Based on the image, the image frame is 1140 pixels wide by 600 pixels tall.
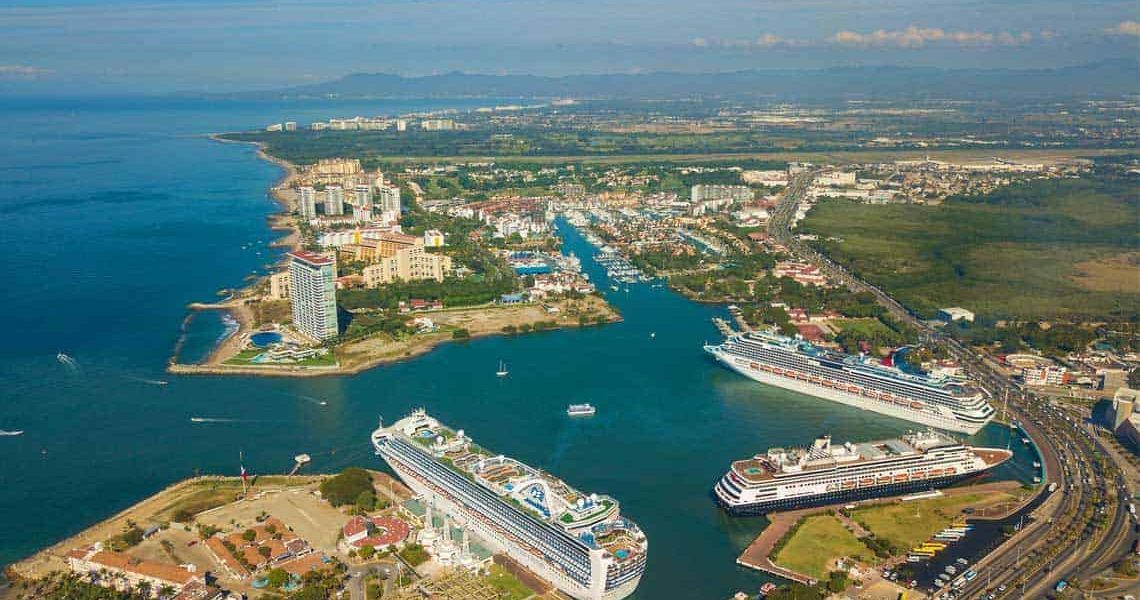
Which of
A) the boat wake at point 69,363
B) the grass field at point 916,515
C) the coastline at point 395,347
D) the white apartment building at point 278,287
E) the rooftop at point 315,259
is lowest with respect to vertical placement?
the grass field at point 916,515

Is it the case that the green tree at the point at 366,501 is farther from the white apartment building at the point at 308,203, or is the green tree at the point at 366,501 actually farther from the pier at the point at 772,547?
the white apartment building at the point at 308,203

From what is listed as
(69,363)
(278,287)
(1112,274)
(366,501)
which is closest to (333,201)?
(278,287)

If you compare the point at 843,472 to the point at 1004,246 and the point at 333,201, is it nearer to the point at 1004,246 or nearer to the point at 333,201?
the point at 1004,246

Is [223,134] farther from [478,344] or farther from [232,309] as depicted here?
[478,344]

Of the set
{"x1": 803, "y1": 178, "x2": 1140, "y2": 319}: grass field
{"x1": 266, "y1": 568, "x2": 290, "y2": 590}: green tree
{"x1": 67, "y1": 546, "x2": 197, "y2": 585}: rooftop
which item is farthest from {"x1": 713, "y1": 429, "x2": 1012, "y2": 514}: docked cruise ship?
{"x1": 803, "y1": 178, "x2": 1140, "y2": 319}: grass field

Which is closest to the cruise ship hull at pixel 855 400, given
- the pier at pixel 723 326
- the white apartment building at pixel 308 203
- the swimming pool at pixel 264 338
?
the pier at pixel 723 326

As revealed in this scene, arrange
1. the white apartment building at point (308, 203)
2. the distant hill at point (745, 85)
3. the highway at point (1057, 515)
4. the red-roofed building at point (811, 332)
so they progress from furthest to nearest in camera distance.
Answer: the distant hill at point (745, 85)
the white apartment building at point (308, 203)
the red-roofed building at point (811, 332)
the highway at point (1057, 515)

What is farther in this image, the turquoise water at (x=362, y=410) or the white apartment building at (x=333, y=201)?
the white apartment building at (x=333, y=201)
